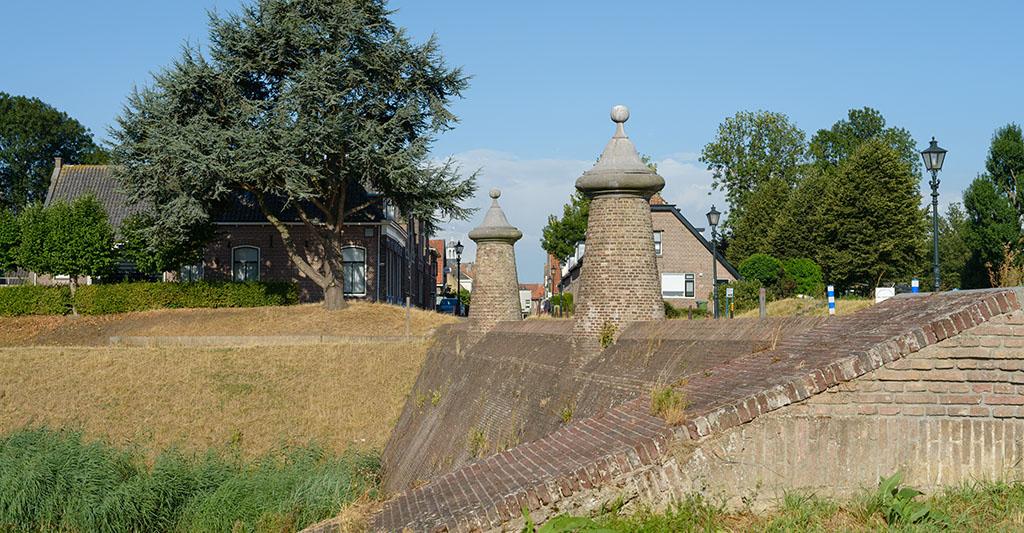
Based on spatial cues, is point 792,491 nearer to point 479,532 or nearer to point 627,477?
point 627,477

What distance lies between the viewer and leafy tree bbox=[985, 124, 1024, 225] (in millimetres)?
54625

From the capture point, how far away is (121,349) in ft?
105

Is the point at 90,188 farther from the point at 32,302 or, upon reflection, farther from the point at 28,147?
the point at 28,147

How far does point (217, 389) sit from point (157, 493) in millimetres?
12797

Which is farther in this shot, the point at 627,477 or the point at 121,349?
the point at 121,349

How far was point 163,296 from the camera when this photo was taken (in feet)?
125

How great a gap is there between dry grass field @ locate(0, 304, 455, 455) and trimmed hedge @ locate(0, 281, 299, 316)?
2858mm

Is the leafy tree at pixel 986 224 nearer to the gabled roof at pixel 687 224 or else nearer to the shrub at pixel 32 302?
the gabled roof at pixel 687 224

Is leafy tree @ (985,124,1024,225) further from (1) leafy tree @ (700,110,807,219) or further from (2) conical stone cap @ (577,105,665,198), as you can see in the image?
(2) conical stone cap @ (577,105,665,198)

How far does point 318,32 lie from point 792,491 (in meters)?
30.8

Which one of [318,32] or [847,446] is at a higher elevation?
[318,32]

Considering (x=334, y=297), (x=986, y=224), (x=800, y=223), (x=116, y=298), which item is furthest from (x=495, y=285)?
(x=986, y=224)

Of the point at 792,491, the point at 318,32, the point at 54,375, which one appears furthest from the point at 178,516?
the point at 318,32

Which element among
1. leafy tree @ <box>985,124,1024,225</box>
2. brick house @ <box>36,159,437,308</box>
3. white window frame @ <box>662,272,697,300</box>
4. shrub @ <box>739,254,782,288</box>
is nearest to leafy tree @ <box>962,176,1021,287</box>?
leafy tree @ <box>985,124,1024,225</box>
